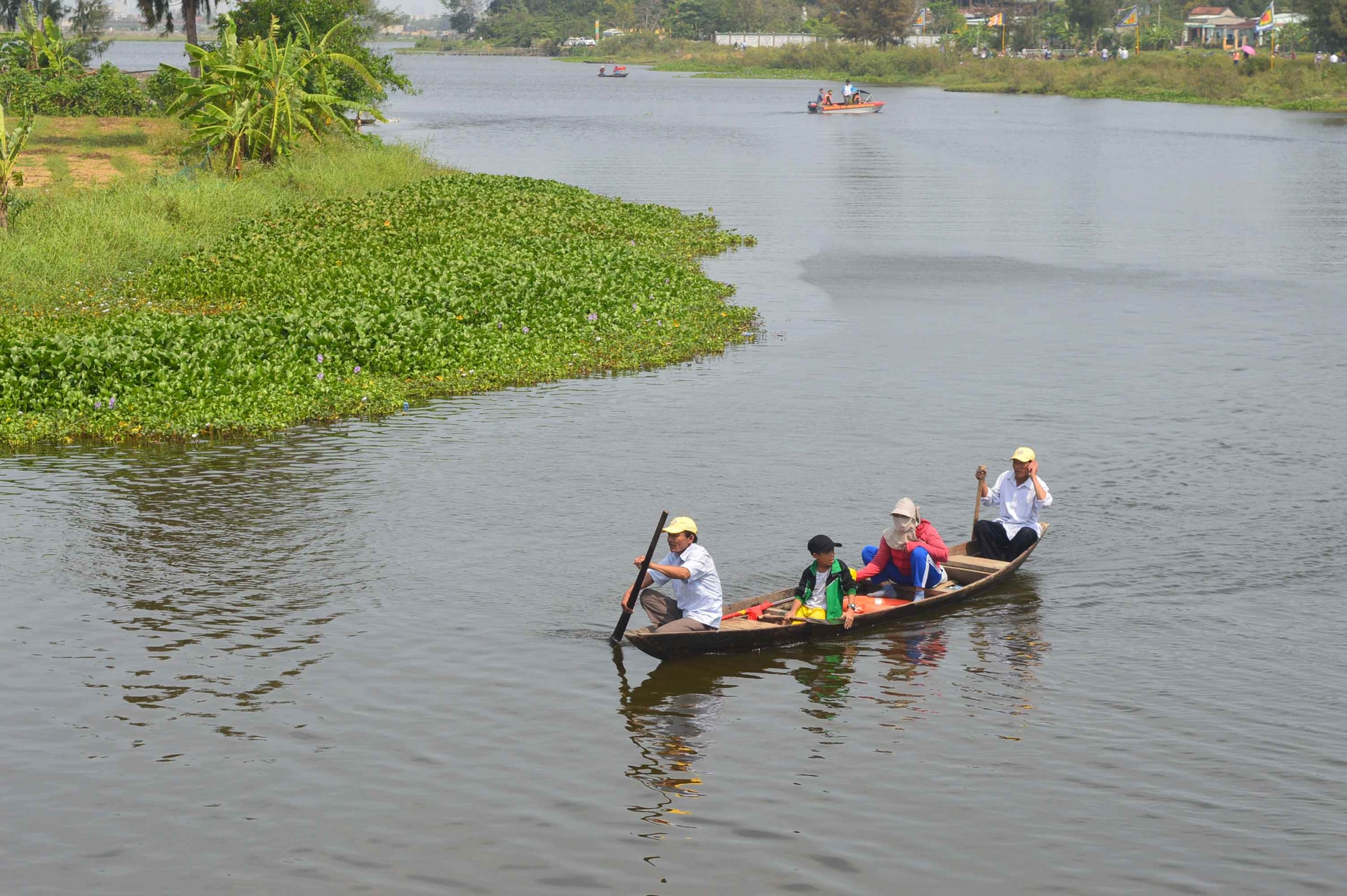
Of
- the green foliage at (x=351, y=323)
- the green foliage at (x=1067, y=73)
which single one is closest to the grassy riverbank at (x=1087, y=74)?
the green foliage at (x=1067, y=73)

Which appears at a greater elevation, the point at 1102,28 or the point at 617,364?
the point at 1102,28

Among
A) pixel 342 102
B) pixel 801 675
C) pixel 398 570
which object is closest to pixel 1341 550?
pixel 801 675

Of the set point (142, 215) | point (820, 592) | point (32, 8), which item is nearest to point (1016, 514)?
point (820, 592)

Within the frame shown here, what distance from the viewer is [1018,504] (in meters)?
15.9

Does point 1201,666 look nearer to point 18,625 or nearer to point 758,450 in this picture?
point 758,450

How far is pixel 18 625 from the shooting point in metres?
13.9

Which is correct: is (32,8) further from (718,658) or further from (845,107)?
(718,658)

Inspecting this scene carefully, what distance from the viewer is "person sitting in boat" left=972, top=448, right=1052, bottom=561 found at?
15.7 metres

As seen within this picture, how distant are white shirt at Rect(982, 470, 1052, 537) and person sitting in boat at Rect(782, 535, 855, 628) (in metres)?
2.82

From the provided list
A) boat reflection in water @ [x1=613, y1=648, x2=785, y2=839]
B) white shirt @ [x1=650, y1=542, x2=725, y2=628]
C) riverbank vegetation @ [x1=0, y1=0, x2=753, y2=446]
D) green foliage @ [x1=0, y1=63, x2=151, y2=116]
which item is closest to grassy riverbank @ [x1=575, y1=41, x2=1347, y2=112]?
green foliage @ [x1=0, y1=63, x2=151, y2=116]

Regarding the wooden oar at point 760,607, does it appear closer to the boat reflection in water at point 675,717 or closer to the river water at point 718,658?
the boat reflection in water at point 675,717

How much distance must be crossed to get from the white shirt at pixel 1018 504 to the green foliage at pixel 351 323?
10.2 meters

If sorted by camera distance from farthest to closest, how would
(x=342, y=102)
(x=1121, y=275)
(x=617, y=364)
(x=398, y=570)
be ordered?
(x=342, y=102) < (x=1121, y=275) < (x=617, y=364) < (x=398, y=570)

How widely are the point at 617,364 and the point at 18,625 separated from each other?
1286cm
